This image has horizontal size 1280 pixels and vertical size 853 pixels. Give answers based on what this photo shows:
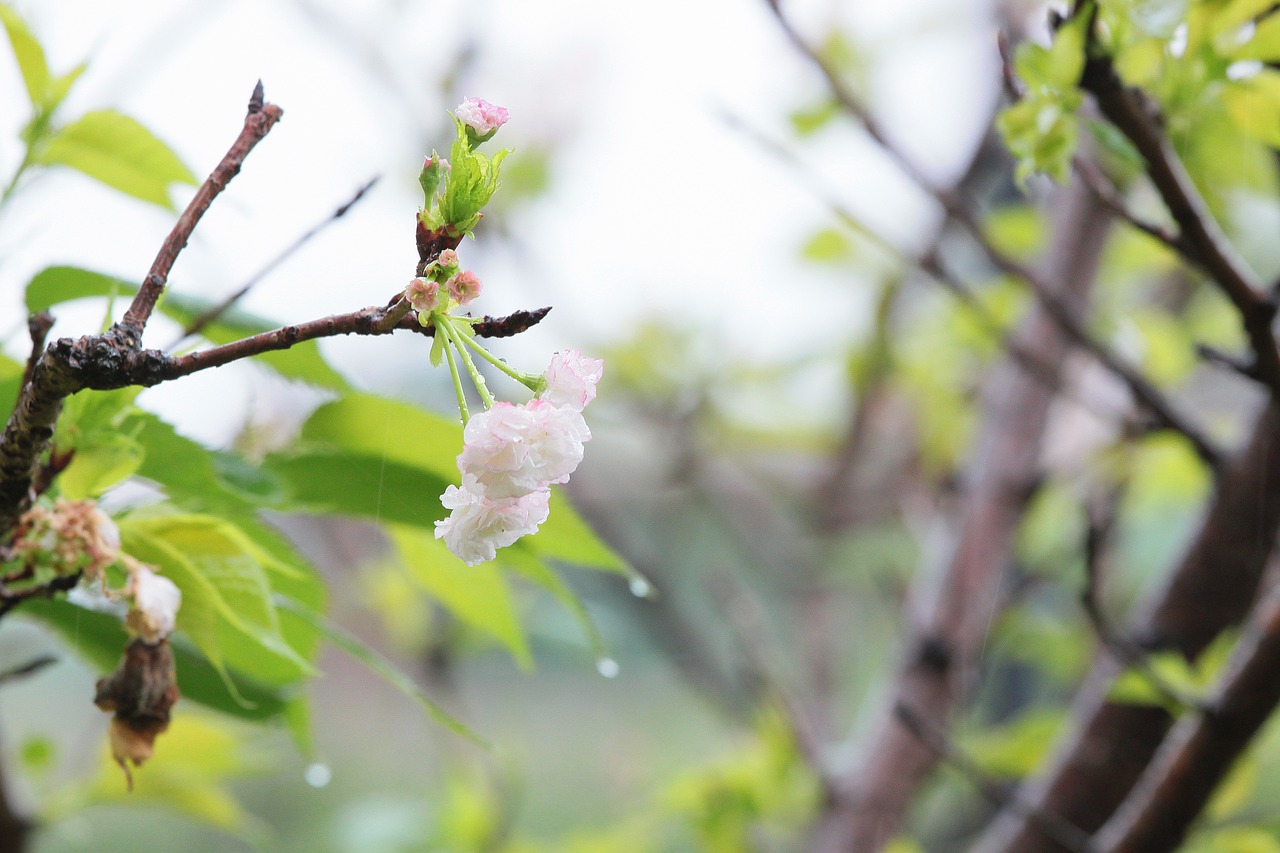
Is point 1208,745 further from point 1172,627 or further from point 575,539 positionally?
point 575,539

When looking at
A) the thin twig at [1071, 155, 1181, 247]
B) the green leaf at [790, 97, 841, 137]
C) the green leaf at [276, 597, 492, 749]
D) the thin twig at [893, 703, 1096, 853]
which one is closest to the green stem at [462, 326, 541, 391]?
the green leaf at [276, 597, 492, 749]

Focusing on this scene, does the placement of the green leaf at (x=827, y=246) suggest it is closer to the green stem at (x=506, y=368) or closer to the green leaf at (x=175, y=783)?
the green leaf at (x=175, y=783)

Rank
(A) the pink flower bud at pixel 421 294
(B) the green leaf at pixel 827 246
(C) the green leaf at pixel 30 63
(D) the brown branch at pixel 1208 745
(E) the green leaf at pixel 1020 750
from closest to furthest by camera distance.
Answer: (A) the pink flower bud at pixel 421 294 < (C) the green leaf at pixel 30 63 < (D) the brown branch at pixel 1208 745 < (E) the green leaf at pixel 1020 750 < (B) the green leaf at pixel 827 246

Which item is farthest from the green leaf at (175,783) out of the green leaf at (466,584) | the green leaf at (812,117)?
the green leaf at (812,117)

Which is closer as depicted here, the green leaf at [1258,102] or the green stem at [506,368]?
the green stem at [506,368]

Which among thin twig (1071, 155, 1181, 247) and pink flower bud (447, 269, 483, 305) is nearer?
pink flower bud (447, 269, 483, 305)

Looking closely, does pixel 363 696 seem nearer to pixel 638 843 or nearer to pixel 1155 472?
pixel 638 843

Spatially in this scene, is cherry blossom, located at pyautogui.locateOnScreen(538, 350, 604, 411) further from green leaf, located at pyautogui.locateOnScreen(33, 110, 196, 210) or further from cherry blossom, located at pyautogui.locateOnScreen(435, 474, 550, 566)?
green leaf, located at pyautogui.locateOnScreen(33, 110, 196, 210)
